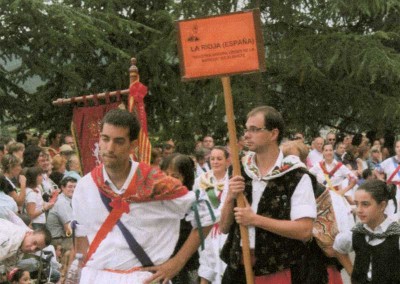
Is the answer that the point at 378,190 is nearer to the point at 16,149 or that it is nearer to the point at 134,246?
the point at 134,246

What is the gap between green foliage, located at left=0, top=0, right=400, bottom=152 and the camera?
59.2 feet

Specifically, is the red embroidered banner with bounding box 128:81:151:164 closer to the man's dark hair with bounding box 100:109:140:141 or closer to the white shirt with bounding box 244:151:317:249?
the white shirt with bounding box 244:151:317:249

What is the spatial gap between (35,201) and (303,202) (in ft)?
18.7

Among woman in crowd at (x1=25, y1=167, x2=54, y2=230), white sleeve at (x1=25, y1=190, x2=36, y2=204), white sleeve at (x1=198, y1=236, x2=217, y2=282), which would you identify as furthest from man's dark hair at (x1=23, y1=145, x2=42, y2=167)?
white sleeve at (x1=198, y1=236, x2=217, y2=282)

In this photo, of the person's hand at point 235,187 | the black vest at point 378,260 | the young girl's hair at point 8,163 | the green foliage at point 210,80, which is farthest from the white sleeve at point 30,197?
the green foliage at point 210,80

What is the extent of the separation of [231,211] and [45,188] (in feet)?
20.8

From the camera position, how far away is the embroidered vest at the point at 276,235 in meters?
6.01

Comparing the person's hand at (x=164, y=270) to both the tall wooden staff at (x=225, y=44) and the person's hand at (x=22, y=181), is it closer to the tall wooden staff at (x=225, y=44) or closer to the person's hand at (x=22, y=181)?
the tall wooden staff at (x=225, y=44)

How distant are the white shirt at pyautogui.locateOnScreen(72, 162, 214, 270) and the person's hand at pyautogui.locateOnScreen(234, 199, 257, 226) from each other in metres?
0.53

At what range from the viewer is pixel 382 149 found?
22.3 meters

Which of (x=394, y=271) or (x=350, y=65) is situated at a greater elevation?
(x=350, y=65)

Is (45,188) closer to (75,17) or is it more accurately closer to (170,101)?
(75,17)

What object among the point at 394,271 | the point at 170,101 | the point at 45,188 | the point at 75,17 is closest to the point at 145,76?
the point at 170,101

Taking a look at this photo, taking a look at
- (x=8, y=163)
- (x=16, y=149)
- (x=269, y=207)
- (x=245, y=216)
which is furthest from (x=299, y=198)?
(x=16, y=149)
